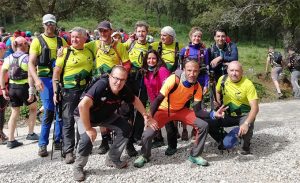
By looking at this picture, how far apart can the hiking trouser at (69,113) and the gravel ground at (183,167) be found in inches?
13.9

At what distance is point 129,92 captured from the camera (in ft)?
19.0

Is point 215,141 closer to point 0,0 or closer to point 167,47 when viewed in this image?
point 167,47

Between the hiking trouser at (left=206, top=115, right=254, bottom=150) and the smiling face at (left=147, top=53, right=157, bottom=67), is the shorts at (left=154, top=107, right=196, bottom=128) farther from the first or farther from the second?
the smiling face at (left=147, top=53, right=157, bottom=67)

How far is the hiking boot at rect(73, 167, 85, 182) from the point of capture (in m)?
5.50

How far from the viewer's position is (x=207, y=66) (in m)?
7.58

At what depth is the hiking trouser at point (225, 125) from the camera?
6516 millimetres

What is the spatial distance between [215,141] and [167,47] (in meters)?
2.10

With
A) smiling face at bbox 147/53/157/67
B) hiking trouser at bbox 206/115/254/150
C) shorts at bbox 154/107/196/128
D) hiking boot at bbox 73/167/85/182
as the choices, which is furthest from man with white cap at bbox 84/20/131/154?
hiking trouser at bbox 206/115/254/150

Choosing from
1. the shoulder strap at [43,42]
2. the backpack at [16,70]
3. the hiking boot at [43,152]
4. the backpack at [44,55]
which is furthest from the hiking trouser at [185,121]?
the backpack at [16,70]

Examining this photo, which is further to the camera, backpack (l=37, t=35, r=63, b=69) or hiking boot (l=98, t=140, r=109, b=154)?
hiking boot (l=98, t=140, r=109, b=154)

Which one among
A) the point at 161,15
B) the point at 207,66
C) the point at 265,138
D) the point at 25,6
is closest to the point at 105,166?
the point at 207,66

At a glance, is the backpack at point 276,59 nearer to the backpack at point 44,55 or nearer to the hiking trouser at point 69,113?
the backpack at point 44,55

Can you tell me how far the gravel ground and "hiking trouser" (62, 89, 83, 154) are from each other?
0.35 m

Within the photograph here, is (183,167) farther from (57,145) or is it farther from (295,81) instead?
(295,81)
